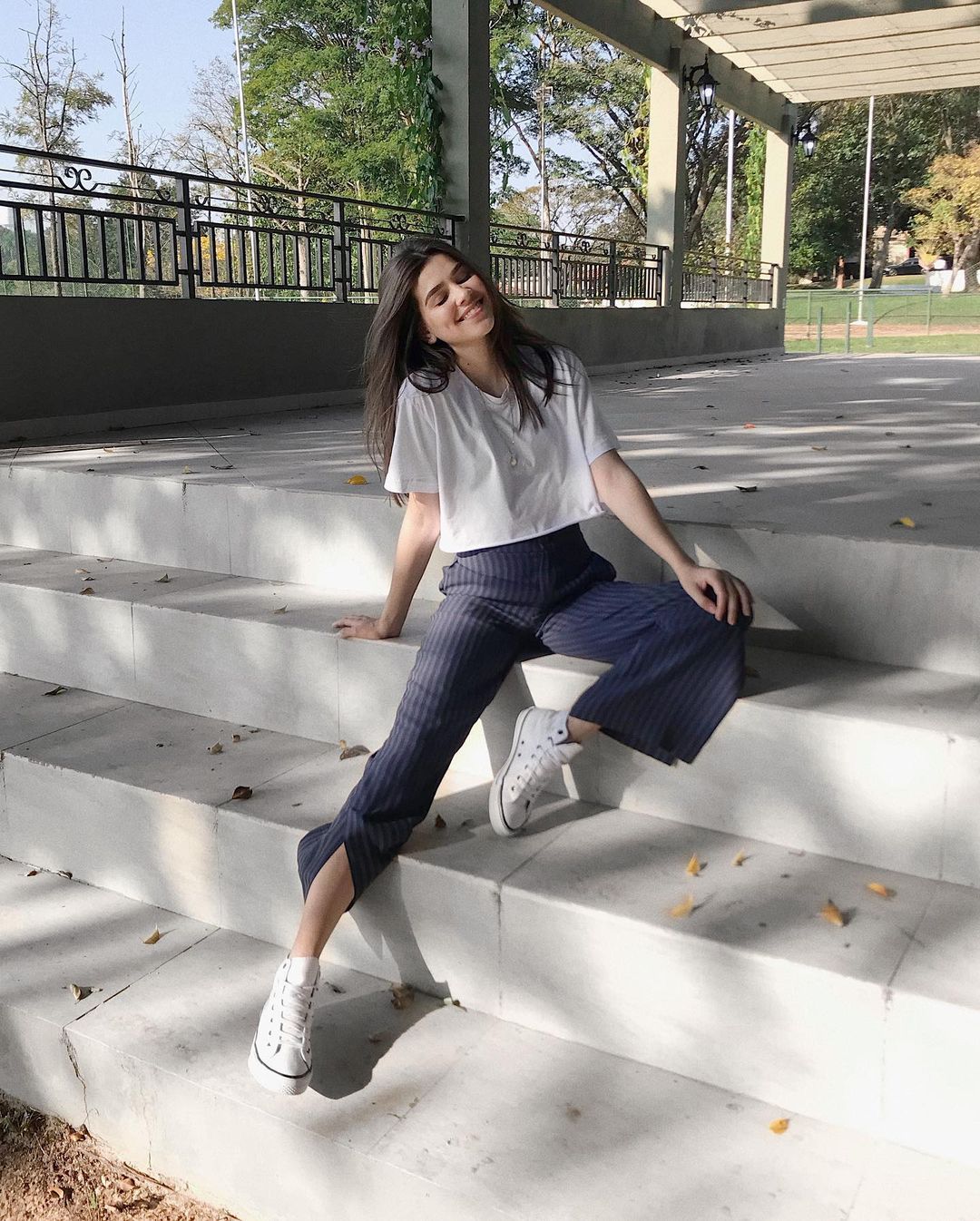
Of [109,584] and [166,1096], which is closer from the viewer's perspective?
[166,1096]

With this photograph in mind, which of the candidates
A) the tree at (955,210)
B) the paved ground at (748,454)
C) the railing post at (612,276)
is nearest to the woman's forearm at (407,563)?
the paved ground at (748,454)

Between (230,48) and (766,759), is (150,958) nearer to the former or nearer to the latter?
(766,759)

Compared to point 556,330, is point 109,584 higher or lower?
lower

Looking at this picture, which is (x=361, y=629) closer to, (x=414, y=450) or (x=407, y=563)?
(x=407, y=563)

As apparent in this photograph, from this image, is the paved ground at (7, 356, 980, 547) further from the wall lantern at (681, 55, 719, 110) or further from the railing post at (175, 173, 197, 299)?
the wall lantern at (681, 55, 719, 110)

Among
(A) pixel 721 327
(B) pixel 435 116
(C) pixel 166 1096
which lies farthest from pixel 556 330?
(C) pixel 166 1096

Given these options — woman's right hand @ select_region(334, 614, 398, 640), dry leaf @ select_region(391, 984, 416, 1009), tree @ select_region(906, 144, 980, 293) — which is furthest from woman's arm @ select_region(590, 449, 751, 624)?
tree @ select_region(906, 144, 980, 293)

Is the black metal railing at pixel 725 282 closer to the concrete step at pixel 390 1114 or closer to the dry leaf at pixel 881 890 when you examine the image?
the dry leaf at pixel 881 890

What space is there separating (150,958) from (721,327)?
525 inches

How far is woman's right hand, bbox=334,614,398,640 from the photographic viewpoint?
2.31 metres

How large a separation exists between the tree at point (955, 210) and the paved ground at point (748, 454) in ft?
88.0

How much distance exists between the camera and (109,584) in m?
2.96

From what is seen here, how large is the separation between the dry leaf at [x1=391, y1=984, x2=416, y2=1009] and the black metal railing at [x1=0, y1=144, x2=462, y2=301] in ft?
13.3

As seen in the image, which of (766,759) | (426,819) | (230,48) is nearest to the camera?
(766,759)
